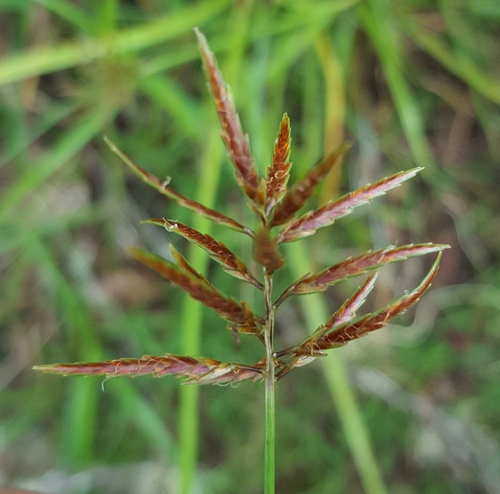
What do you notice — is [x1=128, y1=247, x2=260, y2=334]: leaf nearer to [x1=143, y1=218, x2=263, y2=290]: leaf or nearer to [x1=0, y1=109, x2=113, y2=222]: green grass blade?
[x1=143, y1=218, x2=263, y2=290]: leaf

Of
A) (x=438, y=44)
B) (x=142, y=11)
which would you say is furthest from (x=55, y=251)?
(x=438, y=44)

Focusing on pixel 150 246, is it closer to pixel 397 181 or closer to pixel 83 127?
pixel 83 127

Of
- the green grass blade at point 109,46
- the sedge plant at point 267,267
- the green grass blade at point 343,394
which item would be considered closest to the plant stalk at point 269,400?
the sedge plant at point 267,267

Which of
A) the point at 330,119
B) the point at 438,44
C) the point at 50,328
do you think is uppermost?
the point at 438,44

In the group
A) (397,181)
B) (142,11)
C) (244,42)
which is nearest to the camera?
(397,181)

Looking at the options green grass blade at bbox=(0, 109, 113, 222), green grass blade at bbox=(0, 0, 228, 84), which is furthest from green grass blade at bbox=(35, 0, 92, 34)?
green grass blade at bbox=(0, 109, 113, 222)

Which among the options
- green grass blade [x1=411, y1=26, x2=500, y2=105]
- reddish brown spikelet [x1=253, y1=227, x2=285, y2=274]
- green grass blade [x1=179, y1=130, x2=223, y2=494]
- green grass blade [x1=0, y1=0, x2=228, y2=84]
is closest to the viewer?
reddish brown spikelet [x1=253, y1=227, x2=285, y2=274]
